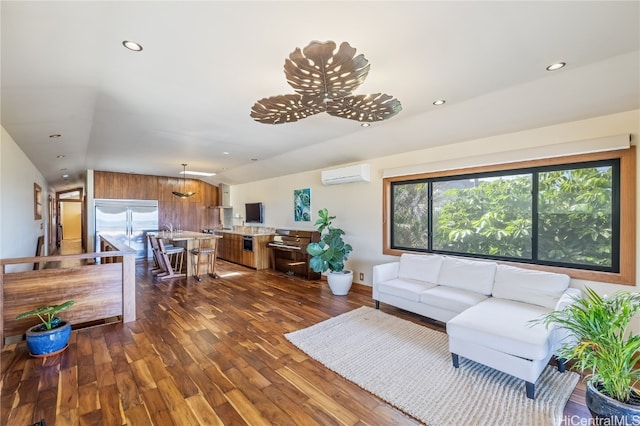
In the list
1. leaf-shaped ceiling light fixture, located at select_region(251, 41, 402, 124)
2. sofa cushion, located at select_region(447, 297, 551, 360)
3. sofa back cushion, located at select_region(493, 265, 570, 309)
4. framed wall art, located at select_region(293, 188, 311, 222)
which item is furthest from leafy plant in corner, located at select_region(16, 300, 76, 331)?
sofa back cushion, located at select_region(493, 265, 570, 309)

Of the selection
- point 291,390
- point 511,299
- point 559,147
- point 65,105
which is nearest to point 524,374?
point 511,299

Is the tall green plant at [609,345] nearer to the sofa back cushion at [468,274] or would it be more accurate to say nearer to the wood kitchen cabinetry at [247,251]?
the sofa back cushion at [468,274]

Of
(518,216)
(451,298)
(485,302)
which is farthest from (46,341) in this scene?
(518,216)

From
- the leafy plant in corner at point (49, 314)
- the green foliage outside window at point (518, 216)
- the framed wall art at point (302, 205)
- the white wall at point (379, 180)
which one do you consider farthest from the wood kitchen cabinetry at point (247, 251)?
the leafy plant in corner at point (49, 314)

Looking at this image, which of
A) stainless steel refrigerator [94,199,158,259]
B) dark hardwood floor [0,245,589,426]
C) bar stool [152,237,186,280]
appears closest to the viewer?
dark hardwood floor [0,245,589,426]

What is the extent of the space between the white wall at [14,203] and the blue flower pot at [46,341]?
1247 millimetres

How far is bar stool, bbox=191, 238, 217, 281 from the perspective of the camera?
6.12 meters

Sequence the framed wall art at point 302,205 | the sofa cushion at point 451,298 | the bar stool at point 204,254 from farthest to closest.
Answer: the framed wall art at point 302,205 < the bar stool at point 204,254 < the sofa cushion at point 451,298

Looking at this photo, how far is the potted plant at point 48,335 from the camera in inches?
105

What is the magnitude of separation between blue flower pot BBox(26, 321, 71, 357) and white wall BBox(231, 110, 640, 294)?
4223mm

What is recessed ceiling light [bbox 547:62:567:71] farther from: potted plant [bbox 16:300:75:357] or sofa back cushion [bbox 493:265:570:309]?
potted plant [bbox 16:300:75:357]

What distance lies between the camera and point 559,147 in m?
3.12

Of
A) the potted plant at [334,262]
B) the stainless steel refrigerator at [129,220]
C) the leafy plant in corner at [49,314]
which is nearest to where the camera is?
the leafy plant in corner at [49,314]

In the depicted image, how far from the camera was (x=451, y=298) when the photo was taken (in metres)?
3.27
